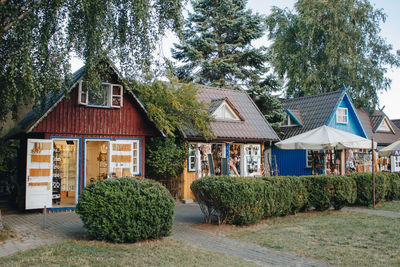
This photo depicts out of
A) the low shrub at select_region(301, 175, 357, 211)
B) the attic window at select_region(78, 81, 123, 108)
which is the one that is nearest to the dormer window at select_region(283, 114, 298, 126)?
the low shrub at select_region(301, 175, 357, 211)

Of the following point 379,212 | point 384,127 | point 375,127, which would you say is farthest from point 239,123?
point 384,127

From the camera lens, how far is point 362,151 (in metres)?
26.1

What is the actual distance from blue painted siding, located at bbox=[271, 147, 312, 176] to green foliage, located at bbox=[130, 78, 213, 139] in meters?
8.65

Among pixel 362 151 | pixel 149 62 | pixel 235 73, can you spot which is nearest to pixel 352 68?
pixel 362 151

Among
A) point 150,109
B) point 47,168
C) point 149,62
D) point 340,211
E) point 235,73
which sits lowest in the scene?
point 340,211

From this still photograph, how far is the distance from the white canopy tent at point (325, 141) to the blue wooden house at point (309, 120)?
8109 mm

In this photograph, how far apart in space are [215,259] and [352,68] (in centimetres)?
2976

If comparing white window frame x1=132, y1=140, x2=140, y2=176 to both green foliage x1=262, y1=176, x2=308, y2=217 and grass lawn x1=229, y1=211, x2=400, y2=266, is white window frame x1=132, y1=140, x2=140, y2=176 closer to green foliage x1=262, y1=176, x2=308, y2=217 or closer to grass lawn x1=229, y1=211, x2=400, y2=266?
green foliage x1=262, y1=176, x2=308, y2=217

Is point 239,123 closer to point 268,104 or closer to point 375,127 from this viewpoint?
point 268,104

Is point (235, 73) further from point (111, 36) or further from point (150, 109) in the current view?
point (111, 36)

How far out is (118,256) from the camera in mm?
6801

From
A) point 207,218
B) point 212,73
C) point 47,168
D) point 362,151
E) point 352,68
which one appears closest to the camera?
point 207,218

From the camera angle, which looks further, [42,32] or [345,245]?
[42,32]

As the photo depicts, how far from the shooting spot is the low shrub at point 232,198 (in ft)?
31.9
